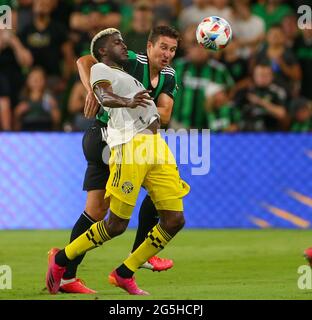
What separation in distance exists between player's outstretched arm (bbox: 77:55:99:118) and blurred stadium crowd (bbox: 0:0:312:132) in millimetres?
4998

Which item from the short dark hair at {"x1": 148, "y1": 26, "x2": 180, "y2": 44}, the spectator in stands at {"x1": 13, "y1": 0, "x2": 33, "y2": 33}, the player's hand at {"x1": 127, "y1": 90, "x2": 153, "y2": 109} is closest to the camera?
the player's hand at {"x1": 127, "y1": 90, "x2": 153, "y2": 109}

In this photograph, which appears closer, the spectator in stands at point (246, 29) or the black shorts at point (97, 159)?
the black shorts at point (97, 159)

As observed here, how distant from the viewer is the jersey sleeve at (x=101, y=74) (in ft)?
24.1

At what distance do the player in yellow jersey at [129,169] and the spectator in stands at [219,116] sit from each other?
5.82m

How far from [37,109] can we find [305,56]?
4274 mm

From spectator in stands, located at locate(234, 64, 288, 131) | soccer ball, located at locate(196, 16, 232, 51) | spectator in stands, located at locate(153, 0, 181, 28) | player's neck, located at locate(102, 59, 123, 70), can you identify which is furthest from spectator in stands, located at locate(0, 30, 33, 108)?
player's neck, located at locate(102, 59, 123, 70)

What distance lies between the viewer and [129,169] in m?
7.39

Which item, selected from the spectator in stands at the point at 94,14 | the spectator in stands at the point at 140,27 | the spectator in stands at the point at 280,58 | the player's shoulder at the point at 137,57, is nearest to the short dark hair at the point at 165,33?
the player's shoulder at the point at 137,57

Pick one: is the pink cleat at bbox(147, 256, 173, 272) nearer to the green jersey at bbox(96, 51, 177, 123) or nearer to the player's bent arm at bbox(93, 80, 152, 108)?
the green jersey at bbox(96, 51, 177, 123)

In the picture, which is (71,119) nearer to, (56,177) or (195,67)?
(56,177)

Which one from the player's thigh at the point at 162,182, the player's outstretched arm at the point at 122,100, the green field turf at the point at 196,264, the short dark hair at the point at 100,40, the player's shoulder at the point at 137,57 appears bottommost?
the green field turf at the point at 196,264

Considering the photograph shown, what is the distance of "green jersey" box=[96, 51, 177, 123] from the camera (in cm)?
782

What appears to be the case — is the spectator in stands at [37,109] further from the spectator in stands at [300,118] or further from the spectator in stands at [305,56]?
the spectator in stands at [305,56]

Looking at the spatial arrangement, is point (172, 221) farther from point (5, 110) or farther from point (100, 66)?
point (5, 110)
